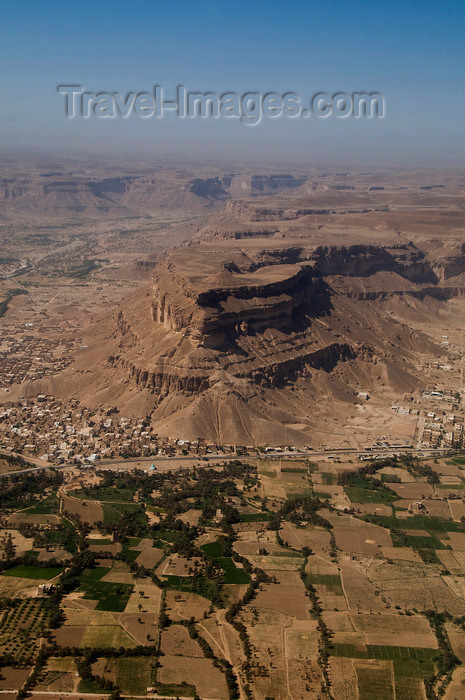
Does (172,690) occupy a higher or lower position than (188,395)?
lower

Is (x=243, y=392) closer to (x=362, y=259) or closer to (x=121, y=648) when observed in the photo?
(x=121, y=648)

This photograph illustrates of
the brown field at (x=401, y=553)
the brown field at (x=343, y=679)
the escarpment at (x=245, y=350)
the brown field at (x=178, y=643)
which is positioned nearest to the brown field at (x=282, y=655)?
the brown field at (x=343, y=679)

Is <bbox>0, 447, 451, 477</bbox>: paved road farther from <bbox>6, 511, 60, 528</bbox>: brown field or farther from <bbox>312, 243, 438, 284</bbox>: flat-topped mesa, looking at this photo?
<bbox>312, 243, 438, 284</bbox>: flat-topped mesa

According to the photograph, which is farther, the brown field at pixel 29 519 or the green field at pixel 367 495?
the green field at pixel 367 495

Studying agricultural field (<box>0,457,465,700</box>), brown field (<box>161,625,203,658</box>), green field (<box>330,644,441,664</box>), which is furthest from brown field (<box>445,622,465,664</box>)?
brown field (<box>161,625,203,658</box>)

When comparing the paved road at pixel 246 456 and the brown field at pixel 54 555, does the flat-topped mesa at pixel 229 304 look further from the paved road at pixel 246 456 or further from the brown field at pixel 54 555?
the brown field at pixel 54 555

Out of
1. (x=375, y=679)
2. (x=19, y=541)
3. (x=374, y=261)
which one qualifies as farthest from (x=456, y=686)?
(x=374, y=261)

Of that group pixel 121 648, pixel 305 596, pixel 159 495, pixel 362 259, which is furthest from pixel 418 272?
pixel 121 648
